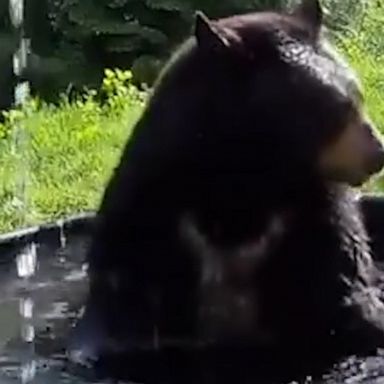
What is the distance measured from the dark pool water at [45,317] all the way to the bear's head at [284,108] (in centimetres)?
54

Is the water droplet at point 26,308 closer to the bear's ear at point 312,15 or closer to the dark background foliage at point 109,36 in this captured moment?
the bear's ear at point 312,15

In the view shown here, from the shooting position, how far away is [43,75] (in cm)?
1212

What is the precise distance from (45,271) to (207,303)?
3.40 ft

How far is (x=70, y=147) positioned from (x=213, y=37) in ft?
13.6

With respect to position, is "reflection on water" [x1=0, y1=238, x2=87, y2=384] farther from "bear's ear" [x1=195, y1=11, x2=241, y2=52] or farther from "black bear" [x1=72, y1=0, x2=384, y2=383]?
"bear's ear" [x1=195, y1=11, x2=241, y2=52]

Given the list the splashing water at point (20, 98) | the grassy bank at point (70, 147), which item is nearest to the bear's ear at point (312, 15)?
the grassy bank at point (70, 147)

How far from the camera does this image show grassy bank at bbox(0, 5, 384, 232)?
7203 mm

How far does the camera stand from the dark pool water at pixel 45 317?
4020 millimetres

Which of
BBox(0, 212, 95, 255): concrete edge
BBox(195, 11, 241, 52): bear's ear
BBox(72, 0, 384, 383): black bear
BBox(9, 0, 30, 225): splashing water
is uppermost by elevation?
BBox(195, 11, 241, 52): bear's ear

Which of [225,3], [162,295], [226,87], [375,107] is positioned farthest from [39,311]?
[225,3]

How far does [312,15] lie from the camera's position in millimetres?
4340

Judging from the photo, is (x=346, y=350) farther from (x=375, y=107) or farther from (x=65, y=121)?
(x=65, y=121)

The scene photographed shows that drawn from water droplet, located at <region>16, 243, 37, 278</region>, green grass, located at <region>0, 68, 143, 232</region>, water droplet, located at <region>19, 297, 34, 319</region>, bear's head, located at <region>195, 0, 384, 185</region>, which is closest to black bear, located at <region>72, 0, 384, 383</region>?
bear's head, located at <region>195, 0, 384, 185</region>

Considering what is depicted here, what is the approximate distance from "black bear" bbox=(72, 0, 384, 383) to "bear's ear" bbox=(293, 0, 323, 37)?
0.28 feet
